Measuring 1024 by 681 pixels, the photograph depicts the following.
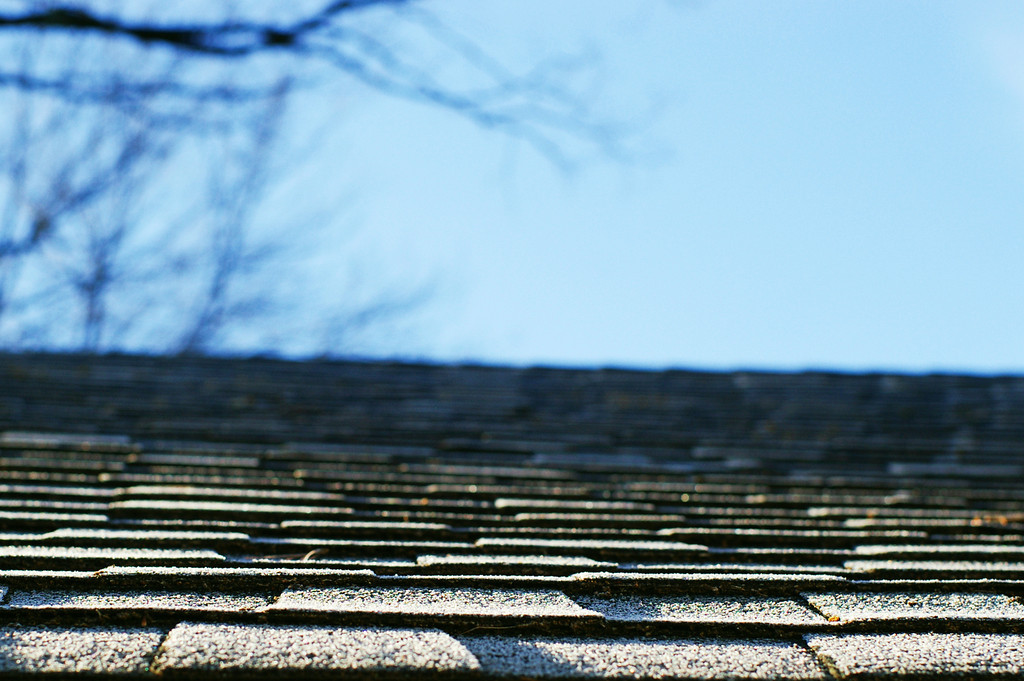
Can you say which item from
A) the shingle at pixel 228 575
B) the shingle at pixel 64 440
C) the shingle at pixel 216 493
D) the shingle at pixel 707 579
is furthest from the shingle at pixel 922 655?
the shingle at pixel 64 440

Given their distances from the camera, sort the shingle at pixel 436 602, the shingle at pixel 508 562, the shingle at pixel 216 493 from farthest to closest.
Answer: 1. the shingle at pixel 216 493
2. the shingle at pixel 508 562
3. the shingle at pixel 436 602

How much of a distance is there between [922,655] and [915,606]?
0.29 meters

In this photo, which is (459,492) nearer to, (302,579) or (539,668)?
(302,579)

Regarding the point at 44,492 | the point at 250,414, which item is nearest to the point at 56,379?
the point at 250,414

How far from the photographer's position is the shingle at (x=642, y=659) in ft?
4.46

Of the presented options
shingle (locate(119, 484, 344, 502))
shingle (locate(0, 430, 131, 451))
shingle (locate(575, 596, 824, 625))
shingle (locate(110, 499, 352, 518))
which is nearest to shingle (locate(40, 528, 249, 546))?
shingle (locate(110, 499, 352, 518))

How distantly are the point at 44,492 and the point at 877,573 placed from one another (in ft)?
7.60

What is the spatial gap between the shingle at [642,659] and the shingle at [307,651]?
2.8 inches

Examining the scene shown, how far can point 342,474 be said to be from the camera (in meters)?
2.88

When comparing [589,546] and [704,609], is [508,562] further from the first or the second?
[704,609]

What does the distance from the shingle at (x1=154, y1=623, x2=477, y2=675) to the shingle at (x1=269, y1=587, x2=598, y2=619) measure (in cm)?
8

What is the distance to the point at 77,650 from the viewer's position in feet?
4.37

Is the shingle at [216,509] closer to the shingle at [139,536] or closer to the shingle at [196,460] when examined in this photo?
the shingle at [139,536]

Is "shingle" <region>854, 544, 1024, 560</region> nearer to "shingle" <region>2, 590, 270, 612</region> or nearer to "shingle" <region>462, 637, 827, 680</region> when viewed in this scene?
"shingle" <region>462, 637, 827, 680</region>
